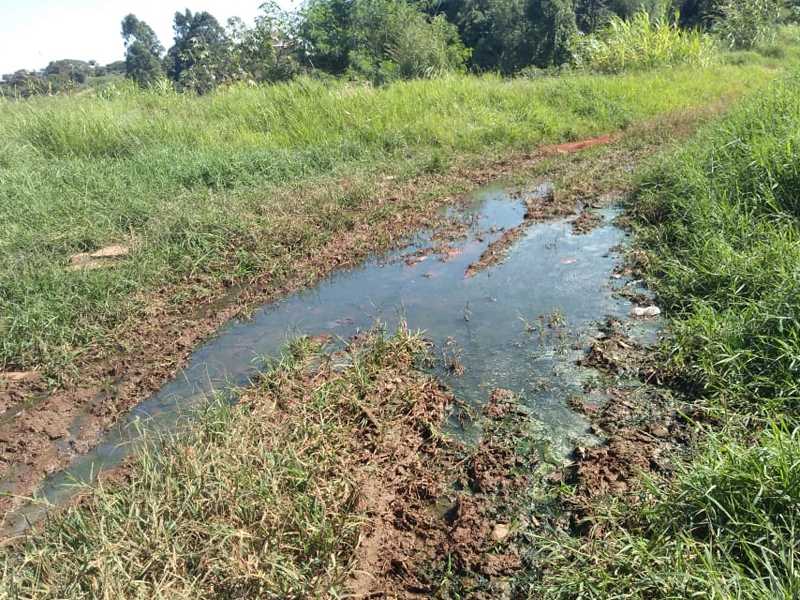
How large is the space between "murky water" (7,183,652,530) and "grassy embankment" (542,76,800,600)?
576 mm

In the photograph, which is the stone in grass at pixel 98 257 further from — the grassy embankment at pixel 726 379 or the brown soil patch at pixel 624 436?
the grassy embankment at pixel 726 379

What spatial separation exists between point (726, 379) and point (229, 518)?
2639 mm

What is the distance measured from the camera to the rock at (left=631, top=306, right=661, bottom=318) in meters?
4.09

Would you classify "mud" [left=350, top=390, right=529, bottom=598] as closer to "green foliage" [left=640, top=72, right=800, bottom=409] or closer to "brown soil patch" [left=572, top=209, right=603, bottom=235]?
"green foliage" [left=640, top=72, right=800, bottom=409]

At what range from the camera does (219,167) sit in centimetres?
704

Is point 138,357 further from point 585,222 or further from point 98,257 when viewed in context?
point 585,222

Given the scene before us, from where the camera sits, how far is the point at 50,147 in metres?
8.25

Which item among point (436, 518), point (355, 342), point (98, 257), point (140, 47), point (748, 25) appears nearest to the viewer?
point (436, 518)

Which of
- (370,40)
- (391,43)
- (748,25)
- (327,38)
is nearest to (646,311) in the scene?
(391,43)

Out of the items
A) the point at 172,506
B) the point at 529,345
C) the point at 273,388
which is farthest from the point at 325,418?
the point at 529,345

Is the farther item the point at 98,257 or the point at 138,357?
the point at 98,257

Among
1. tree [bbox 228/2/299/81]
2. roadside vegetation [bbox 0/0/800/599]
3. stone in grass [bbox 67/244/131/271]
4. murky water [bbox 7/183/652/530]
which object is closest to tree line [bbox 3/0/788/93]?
tree [bbox 228/2/299/81]

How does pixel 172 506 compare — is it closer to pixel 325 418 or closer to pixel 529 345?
pixel 325 418

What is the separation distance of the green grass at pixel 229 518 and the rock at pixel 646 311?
6.18 ft
